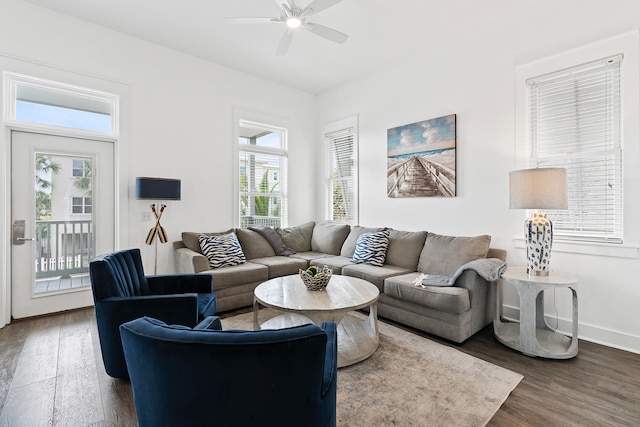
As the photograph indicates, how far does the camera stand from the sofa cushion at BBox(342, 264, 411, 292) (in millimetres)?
3256

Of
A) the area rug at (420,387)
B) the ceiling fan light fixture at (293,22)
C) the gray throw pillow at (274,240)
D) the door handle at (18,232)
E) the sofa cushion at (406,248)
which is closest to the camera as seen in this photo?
the area rug at (420,387)

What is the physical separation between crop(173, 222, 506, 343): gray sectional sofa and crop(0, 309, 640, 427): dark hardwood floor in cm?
27

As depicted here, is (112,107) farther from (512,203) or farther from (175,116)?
(512,203)

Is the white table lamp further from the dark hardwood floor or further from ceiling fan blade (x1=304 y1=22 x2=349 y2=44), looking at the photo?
ceiling fan blade (x1=304 y1=22 x2=349 y2=44)

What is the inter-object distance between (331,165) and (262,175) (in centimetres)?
121

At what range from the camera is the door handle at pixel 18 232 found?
3.19 metres

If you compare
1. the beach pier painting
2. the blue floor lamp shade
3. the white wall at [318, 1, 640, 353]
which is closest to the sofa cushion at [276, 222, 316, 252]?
the white wall at [318, 1, 640, 353]

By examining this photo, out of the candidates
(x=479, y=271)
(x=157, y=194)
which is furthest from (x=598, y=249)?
(x=157, y=194)

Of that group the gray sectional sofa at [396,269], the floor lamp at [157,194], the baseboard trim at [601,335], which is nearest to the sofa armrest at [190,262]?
the gray sectional sofa at [396,269]

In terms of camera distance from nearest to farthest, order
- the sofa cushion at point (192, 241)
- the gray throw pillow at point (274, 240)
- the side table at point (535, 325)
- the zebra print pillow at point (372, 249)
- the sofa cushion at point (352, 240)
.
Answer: the side table at point (535, 325)
the zebra print pillow at point (372, 249)
the sofa cushion at point (192, 241)
the sofa cushion at point (352, 240)
the gray throw pillow at point (274, 240)

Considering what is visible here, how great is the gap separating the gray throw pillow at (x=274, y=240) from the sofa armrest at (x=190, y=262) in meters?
1.03

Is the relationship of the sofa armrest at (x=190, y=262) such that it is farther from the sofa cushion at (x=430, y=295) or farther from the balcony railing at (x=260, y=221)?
the sofa cushion at (x=430, y=295)

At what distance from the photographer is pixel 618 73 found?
2.65 meters

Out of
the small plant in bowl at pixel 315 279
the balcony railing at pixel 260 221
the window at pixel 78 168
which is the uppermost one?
the window at pixel 78 168
